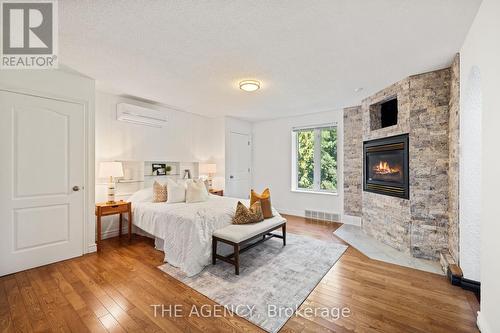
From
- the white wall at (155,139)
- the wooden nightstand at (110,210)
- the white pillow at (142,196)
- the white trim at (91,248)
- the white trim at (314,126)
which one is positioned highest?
the white trim at (314,126)

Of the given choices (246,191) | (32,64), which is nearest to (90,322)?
(32,64)

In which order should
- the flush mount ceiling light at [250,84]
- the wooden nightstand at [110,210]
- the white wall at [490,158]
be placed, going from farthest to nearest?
1. the wooden nightstand at [110,210]
2. the flush mount ceiling light at [250,84]
3. the white wall at [490,158]

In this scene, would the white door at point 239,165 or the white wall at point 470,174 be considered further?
the white door at point 239,165

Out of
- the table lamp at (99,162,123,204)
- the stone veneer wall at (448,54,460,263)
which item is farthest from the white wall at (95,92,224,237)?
the stone veneer wall at (448,54,460,263)

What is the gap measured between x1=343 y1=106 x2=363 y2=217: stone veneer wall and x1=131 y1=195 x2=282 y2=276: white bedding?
2.76 meters

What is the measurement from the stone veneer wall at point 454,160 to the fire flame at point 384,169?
70 cm

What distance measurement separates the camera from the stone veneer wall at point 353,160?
446cm

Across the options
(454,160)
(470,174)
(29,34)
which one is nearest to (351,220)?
(454,160)

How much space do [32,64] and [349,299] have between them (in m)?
4.35

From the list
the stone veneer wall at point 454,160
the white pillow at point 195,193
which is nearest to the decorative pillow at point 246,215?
the white pillow at point 195,193

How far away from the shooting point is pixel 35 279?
93.8 inches

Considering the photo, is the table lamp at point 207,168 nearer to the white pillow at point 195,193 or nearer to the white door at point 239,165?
the white door at point 239,165

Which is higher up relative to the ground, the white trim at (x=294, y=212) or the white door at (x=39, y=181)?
the white door at (x=39, y=181)

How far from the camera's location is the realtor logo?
1.77 meters
